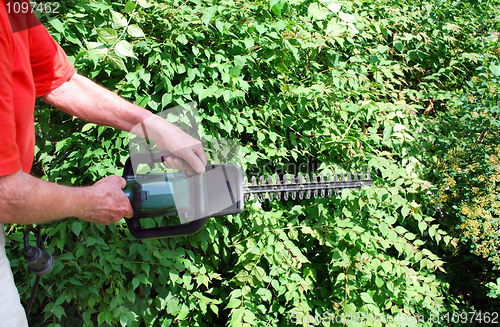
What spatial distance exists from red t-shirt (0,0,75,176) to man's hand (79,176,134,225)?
24 centimetres

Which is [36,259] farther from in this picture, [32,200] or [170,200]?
[170,200]

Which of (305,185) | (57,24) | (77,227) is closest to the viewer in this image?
(57,24)

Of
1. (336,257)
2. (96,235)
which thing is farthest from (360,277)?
(96,235)

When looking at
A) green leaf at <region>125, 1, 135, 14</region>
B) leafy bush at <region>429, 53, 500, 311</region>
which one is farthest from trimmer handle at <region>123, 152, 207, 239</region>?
leafy bush at <region>429, 53, 500, 311</region>

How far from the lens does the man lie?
101cm

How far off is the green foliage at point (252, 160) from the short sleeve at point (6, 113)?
2.82ft

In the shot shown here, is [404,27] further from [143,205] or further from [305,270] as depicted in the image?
[143,205]

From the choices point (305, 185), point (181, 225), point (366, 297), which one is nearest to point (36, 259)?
point (181, 225)

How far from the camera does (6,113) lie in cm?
98

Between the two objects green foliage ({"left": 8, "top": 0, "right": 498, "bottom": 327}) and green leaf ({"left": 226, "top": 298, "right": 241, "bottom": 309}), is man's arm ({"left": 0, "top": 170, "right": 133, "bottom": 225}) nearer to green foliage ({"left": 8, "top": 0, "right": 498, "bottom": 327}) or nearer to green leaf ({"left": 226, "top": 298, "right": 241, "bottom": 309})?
green foliage ({"left": 8, "top": 0, "right": 498, "bottom": 327})

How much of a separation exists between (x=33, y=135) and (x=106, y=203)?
362mm

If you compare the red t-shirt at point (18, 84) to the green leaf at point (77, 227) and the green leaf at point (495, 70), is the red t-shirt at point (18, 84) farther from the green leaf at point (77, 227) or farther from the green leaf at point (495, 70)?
the green leaf at point (495, 70)

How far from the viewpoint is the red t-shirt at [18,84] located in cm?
98

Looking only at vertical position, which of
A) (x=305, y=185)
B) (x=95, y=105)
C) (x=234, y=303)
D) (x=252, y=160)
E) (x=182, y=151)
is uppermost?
(x=95, y=105)
